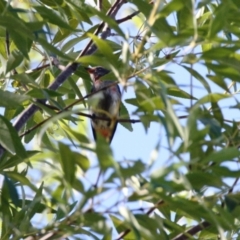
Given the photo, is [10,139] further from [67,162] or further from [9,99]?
[67,162]

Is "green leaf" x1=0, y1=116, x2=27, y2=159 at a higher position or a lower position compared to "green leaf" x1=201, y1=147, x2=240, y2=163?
higher

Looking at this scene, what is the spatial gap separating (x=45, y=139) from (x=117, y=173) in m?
1.16

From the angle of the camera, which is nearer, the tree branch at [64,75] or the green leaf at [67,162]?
the green leaf at [67,162]

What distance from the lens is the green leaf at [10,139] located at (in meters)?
1.89

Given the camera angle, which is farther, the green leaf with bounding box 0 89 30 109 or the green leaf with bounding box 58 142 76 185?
the green leaf with bounding box 0 89 30 109

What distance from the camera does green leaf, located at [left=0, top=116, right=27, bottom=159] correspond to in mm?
1889

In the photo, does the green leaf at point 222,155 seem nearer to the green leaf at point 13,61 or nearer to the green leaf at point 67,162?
the green leaf at point 67,162

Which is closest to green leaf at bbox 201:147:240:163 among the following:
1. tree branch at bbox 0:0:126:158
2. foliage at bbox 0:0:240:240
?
foliage at bbox 0:0:240:240

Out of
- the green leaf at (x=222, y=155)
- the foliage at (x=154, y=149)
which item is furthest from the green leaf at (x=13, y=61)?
the green leaf at (x=222, y=155)

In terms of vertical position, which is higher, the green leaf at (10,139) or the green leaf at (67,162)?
the green leaf at (10,139)

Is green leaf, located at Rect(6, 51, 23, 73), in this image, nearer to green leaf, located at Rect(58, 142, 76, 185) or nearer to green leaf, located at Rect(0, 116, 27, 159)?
green leaf, located at Rect(0, 116, 27, 159)

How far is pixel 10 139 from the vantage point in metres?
1.94

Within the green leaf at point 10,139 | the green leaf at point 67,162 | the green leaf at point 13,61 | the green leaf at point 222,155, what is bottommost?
the green leaf at point 222,155

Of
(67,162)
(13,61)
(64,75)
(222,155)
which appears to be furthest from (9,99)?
(222,155)
